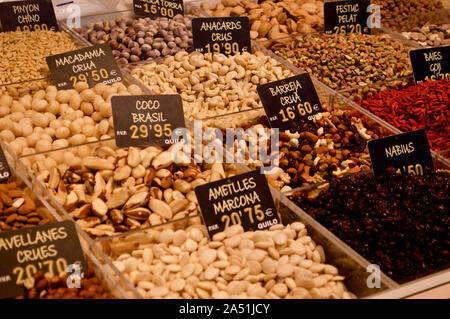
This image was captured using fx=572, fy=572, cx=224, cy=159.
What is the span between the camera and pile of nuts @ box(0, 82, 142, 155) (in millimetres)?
2119

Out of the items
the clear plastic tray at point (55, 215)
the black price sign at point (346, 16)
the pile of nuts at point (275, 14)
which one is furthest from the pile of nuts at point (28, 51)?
the black price sign at point (346, 16)

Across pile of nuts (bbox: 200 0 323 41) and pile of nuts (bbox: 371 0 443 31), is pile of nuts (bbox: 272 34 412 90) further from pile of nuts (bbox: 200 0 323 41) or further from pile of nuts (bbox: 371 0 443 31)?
pile of nuts (bbox: 371 0 443 31)

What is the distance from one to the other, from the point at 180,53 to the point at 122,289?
5.30 feet

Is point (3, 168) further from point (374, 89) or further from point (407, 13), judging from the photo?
point (407, 13)

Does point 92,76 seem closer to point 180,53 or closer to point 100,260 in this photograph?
point 180,53

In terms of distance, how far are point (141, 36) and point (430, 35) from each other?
Result: 1.73 meters

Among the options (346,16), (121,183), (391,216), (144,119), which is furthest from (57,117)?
(346,16)

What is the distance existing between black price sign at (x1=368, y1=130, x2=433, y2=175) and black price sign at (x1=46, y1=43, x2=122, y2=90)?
1.17m

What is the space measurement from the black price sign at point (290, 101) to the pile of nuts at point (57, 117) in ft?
1.85

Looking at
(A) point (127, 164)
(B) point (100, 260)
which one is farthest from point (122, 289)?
(A) point (127, 164)

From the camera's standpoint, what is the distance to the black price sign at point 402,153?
2.07m

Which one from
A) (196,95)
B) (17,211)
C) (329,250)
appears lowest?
(329,250)

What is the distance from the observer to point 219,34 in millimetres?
2855

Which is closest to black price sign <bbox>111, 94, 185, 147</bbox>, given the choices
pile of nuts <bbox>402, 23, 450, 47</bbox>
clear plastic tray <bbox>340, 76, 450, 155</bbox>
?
clear plastic tray <bbox>340, 76, 450, 155</bbox>
